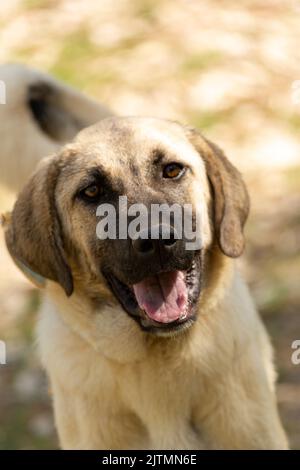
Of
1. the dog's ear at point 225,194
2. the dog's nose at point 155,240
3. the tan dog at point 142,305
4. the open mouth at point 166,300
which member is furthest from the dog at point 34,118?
the dog's nose at point 155,240

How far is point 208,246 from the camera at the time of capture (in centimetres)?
362

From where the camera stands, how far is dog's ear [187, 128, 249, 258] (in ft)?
11.8

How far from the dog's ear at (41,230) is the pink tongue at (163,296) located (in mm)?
287

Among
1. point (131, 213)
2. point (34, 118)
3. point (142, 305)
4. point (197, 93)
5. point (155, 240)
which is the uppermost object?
point (197, 93)

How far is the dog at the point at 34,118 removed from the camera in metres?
4.55

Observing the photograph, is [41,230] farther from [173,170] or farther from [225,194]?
[225,194]

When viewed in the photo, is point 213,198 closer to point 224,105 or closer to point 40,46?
point 224,105

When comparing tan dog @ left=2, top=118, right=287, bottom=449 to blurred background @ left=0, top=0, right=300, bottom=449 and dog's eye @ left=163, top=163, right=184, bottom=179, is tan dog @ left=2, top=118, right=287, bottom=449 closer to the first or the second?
dog's eye @ left=163, top=163, right=184, bottom=179

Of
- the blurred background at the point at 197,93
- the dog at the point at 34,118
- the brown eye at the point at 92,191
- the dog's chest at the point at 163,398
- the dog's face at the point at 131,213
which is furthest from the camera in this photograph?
the blurred background at the point at 197,93

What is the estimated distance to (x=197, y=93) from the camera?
8633 millimetres

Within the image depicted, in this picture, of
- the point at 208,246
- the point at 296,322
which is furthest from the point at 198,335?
the point at 296,322

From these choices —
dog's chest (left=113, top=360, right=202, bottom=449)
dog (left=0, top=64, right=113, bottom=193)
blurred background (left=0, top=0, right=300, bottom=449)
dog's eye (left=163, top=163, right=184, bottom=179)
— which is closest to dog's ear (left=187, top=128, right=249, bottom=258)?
dog's eye (left=163, top=163, right=184, bottom=179)

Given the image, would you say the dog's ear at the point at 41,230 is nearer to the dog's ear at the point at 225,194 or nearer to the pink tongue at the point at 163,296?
the pink tongue at the point at 163,296

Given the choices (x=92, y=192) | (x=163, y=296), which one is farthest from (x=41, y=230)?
(x=163, y=296)
